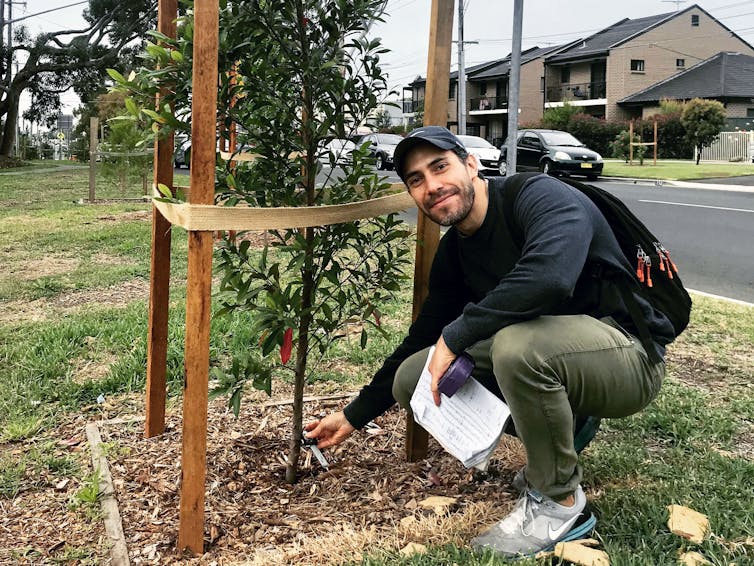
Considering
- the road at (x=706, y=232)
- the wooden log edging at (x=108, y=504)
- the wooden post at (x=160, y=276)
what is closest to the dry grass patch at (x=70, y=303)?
the wooden log edging at (x=108, y=504)

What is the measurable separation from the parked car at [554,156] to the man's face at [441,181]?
18660mm

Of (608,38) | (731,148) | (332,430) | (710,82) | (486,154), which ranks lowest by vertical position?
(332,430)

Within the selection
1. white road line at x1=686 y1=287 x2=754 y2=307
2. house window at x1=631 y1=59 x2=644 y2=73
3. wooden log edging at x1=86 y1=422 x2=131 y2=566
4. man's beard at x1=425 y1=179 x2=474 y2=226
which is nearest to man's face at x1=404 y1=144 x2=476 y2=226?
man's beard at x1=425 y1=179 x2=474 y2=226

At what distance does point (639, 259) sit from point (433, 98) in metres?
0.98

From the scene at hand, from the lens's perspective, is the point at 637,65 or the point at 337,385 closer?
the point at 337,385

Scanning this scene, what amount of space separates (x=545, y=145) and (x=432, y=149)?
20.5 metres

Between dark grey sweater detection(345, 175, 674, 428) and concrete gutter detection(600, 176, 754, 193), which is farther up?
concrete gutter detection(600, 176, 754, 193)

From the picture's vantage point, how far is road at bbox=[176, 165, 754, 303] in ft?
23.7

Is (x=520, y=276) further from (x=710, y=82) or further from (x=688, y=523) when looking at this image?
(x=710, y=82)

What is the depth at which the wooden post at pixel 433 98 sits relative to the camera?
2.74 metres

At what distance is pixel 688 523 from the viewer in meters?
2.37

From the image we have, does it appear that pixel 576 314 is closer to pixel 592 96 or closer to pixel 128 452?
pixel 128 452

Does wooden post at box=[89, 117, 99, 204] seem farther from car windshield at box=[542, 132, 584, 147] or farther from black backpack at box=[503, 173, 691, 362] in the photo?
car windshield at box=[542, 132, 584, 147]

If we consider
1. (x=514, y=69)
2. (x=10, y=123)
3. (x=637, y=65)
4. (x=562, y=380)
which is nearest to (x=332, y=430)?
(x=562, y=380)
